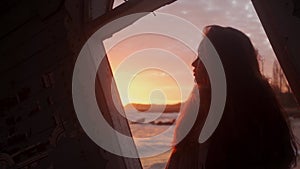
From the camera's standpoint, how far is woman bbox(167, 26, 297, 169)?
1.58 meters

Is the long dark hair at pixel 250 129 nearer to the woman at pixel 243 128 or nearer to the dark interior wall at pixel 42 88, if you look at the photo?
the woman at pixel 243 128

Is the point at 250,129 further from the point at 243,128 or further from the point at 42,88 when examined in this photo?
the point at 42,88

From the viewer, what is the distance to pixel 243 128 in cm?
159

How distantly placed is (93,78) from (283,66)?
1.47 metres

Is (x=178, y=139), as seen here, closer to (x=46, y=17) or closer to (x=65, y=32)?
(x=65, y=32)

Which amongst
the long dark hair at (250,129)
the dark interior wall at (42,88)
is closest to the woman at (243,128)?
the long dark hair at (250,129)

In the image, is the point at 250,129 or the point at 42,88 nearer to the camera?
the point at 250,129

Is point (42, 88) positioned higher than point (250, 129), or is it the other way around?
point (42, 88)

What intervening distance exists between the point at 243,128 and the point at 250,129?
0.03 m

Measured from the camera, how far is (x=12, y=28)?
287 centimetres

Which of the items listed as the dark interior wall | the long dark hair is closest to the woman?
the long dark hair

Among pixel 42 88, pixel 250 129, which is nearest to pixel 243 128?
pixel 250 129

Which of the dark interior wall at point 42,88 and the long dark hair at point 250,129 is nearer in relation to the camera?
the long dark hair at point 250,129

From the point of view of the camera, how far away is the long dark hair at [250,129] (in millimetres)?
1577
